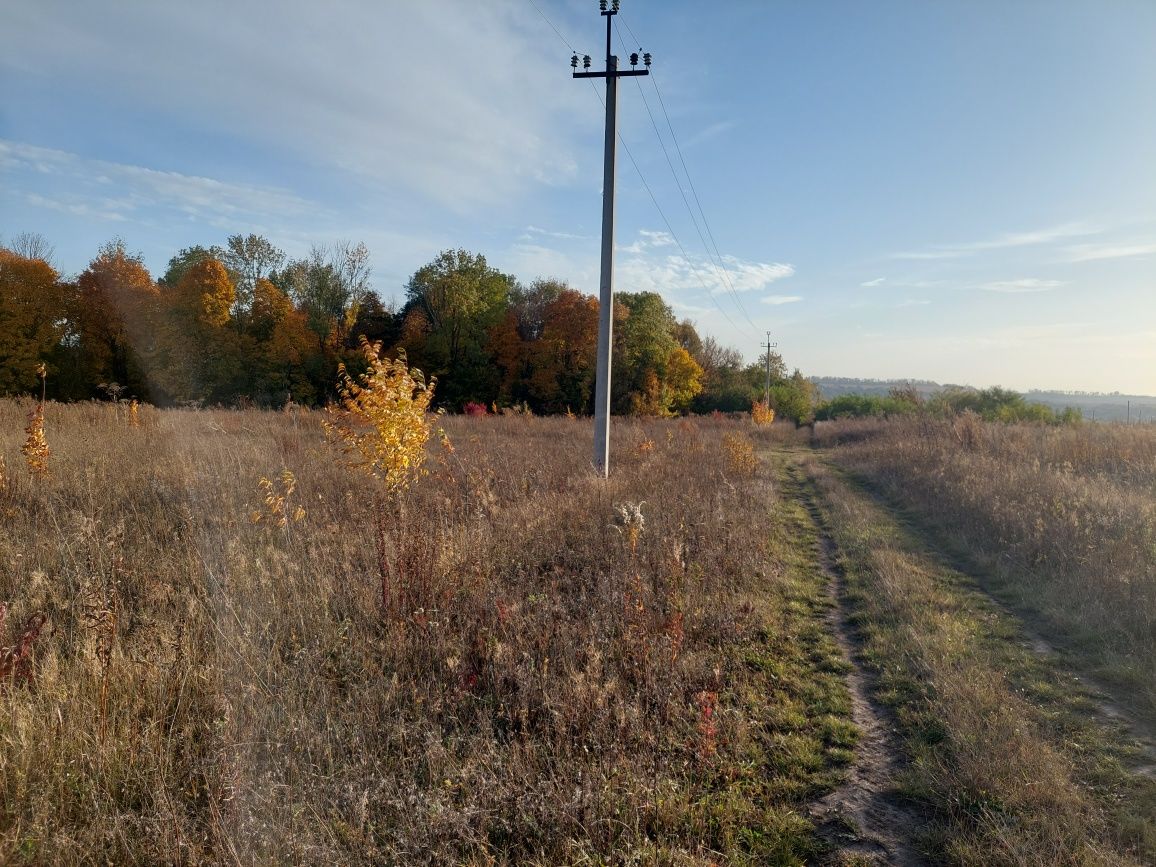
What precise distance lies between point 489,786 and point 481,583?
7.84ft

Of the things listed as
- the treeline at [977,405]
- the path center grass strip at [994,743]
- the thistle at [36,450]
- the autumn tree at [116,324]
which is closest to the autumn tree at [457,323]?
the autumn tree at [116,324]

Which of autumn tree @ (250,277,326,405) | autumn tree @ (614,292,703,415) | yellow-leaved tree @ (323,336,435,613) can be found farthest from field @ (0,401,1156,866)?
autumn tree @ (614,292,703,415)

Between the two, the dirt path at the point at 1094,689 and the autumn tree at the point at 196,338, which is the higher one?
the autumn tree at the point at 196,338

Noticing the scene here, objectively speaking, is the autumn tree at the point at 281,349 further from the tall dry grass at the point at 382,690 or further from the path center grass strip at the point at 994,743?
the path center grass strip at the point at 994,743

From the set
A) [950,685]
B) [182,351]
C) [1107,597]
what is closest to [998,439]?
[1107,597]

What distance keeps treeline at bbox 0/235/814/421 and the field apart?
23.1 m

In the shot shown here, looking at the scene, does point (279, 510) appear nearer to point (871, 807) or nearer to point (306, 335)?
point (871, 807)

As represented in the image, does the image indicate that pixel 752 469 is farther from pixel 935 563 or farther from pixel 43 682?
pixel 43 682

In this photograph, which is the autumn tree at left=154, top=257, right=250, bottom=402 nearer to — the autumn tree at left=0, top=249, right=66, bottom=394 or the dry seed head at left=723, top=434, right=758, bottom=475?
the autumn tree at left=0, top=249, right=66, bottom=394

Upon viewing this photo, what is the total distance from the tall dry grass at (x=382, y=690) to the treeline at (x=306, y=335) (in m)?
23.3

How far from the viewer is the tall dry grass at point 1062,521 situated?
539cm

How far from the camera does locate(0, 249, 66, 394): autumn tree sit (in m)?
30.7

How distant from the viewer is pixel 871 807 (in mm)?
3178

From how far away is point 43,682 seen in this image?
341 cm
